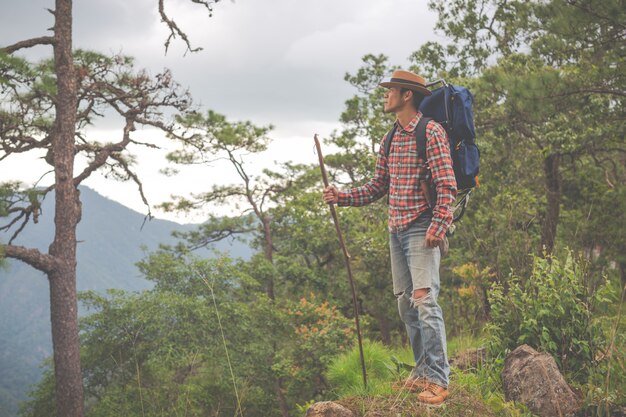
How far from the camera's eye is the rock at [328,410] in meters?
3.11

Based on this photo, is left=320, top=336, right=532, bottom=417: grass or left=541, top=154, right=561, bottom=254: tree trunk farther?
left=541, top=154, right=561, bottom=254: tree trunk

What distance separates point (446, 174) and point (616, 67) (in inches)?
254

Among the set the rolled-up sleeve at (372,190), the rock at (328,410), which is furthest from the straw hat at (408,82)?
the rock at (328,410)

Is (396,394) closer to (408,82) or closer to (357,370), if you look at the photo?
(357,370)

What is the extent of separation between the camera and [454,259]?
47.5 ft

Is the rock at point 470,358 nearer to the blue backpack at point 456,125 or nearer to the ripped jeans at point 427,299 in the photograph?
the ripped jeans at point 427,299

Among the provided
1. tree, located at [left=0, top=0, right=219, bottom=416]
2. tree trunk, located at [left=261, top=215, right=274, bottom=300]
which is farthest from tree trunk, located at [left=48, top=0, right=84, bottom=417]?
tree trunk, located at [left=261, top=215, right=274, bottom=300]

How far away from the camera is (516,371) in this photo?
372 centimetres

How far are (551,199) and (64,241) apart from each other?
1042 cm

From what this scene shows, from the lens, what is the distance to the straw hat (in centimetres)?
337

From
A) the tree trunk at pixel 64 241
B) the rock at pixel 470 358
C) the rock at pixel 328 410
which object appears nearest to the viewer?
the rock at pixel 328 410

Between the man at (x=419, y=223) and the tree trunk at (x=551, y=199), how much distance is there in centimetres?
905

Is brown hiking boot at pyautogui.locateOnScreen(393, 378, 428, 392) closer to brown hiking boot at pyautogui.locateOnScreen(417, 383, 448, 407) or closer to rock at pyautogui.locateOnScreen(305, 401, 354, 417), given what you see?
brown hiking boot at pyautogui.locateOnScreen(417, 383, 448, 407)

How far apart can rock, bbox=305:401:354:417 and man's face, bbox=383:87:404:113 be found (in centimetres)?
174
